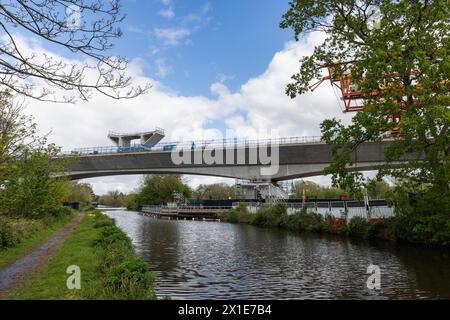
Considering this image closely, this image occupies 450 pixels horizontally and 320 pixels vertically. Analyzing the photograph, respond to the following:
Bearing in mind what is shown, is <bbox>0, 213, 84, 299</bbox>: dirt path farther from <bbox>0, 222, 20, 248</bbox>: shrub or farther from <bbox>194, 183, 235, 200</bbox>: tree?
<bbox>194, 183, 235, 200</bbox>: tree

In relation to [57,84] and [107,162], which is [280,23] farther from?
[107,162]

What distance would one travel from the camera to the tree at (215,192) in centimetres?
10369

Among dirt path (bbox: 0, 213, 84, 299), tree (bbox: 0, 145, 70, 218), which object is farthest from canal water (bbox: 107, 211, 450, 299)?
tree (bbox: 0, 145, 70, 218)

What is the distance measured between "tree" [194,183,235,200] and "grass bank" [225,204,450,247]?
56565 mm

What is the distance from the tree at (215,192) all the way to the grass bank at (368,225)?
5656 centimetres

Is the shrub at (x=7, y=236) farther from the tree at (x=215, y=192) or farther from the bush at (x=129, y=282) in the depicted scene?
the tree at (x=215, y=192)

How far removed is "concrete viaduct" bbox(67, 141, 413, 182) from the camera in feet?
157

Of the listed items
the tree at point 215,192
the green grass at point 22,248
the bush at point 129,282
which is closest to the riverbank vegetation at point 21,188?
the green grass at point 22,248

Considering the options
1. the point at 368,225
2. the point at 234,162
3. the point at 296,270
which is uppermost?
the point at 234,162

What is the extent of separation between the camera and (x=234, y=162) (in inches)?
2178

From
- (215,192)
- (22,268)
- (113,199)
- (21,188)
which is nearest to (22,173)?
(21,188)

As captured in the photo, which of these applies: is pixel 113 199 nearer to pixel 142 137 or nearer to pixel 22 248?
pixel 142 137

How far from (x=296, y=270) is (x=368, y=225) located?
14.2 metres

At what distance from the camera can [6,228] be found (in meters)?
18.0
